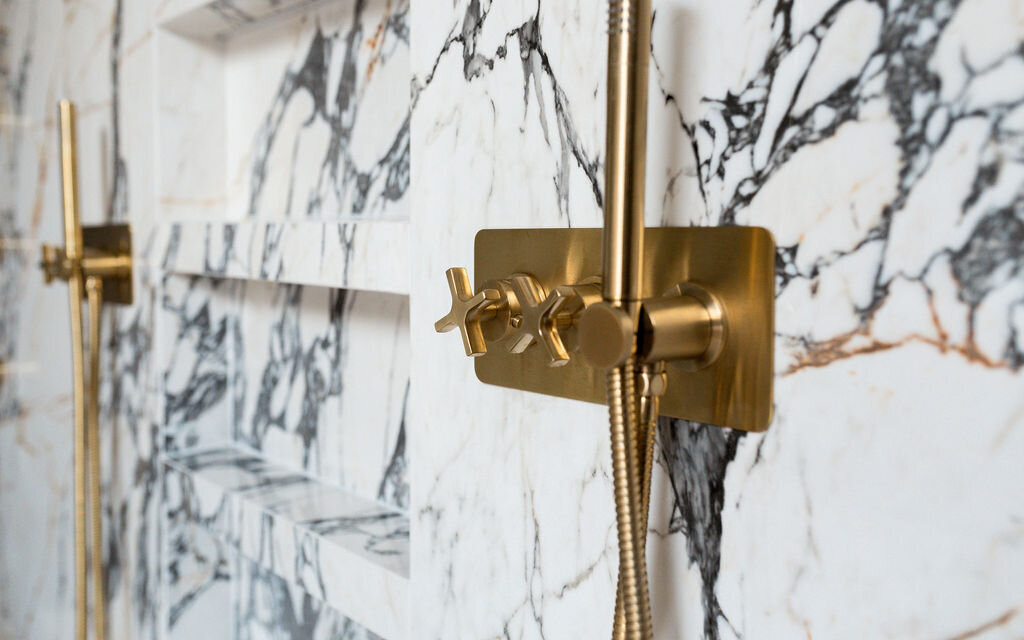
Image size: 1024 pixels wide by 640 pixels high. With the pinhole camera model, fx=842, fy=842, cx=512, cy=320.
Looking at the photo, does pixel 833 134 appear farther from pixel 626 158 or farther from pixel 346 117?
pixel 346 117

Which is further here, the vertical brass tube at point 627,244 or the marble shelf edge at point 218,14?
the marble shelf edge at point 218,14

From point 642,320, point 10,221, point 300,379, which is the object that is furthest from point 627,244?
point 10,221

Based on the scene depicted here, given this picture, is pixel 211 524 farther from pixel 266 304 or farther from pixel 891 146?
pixel 891 146

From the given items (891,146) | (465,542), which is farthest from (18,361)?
(891,146)

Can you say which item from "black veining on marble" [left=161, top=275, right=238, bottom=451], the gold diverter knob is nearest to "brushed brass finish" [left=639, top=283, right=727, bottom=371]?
the gold diverter knob

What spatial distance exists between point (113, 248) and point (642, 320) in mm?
961

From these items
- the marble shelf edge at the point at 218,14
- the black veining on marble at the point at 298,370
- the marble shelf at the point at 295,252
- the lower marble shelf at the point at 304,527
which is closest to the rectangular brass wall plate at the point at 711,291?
the marble shelf at the point at 295,252

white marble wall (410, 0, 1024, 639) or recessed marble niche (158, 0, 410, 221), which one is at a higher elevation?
recessed marble niche (158, 0, 410, 221)

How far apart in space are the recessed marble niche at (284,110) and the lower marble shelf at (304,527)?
1.02 ft

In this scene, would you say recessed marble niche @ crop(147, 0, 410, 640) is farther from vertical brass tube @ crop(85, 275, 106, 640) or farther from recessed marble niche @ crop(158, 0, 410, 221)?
vertical brass tube @ crop(85, 275, 106, 640)

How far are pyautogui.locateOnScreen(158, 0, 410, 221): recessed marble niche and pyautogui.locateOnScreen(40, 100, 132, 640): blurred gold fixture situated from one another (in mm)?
137

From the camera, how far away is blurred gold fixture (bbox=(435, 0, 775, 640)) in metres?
0.43

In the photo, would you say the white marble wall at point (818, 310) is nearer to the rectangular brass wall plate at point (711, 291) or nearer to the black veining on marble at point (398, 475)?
the rectangular brass wall plate at point (711, 291)

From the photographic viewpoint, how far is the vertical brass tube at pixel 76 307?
1085mm
